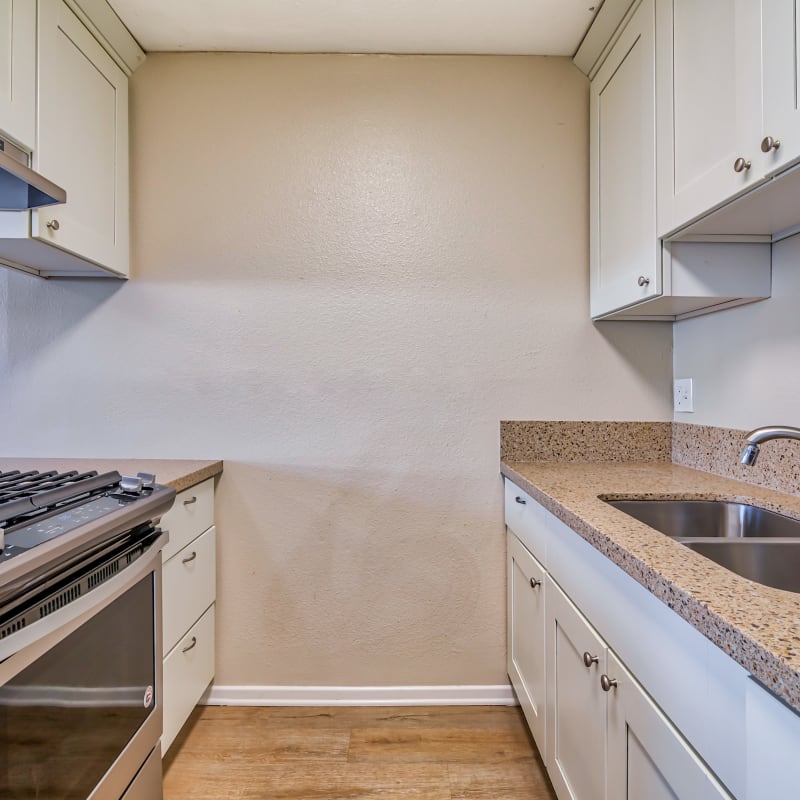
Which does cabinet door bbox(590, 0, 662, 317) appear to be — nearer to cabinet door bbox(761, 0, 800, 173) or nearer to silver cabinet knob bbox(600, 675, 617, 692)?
cabinet door bbox(761, 0, 800, 173)

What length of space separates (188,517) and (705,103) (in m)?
1.78

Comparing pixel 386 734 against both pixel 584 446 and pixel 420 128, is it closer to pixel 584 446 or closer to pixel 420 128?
pixel 584 446

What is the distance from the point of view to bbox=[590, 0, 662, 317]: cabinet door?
1.37 meters

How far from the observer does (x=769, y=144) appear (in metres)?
0.90

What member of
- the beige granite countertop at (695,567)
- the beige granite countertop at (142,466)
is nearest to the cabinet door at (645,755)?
the beige granite countertop at (695,567)

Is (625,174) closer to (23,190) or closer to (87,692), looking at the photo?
(23,190)

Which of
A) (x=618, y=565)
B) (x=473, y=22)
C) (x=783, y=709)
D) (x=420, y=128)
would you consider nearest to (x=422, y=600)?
(x=618, y=565)

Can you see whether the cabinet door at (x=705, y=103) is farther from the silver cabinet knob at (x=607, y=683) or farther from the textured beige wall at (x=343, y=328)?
the silver cabinet knob at (x=607, y=683)

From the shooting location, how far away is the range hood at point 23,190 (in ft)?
3.76

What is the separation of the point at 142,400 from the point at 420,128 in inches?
57.1

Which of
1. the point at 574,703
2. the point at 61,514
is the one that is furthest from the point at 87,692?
the point at 574,703

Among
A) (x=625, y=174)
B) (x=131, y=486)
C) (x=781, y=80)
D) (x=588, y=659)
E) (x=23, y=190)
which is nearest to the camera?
(x=781, y=80)

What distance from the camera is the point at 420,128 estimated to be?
1850 mm

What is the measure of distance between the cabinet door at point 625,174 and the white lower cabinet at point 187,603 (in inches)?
59.9
